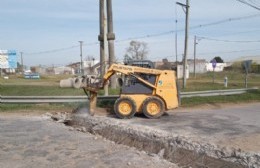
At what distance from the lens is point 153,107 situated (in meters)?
15.8

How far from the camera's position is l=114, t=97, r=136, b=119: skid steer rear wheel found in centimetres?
1575

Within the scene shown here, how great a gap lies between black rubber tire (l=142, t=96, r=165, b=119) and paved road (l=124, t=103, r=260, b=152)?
0.29m

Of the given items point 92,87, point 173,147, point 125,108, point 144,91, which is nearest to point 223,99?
point 144,91

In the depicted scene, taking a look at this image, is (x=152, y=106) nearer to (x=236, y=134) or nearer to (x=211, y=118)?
(x=211, y=118)

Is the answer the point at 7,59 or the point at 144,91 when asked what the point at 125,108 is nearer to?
the point at 144,91

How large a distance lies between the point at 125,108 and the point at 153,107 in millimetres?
1114

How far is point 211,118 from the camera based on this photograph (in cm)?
1542

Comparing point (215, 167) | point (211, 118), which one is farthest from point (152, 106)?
point (215, 167)

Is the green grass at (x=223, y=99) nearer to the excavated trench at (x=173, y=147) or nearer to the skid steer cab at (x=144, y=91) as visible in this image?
the skid steer cab at (x=144, y=91)

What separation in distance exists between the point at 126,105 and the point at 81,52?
6800cm

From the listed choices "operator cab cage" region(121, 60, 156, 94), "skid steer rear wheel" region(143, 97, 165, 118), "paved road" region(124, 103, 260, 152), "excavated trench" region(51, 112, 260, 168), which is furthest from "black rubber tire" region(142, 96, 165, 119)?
"excavated trench" region(51, 112, 260, 168)

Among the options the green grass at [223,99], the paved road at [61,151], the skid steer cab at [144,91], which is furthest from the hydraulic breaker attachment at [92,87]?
the green grass at [223,99]

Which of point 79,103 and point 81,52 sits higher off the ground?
point 81,52

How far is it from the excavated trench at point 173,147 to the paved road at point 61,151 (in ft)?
2.82
